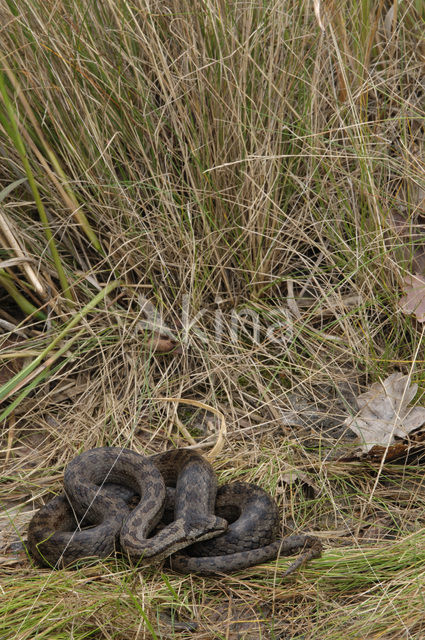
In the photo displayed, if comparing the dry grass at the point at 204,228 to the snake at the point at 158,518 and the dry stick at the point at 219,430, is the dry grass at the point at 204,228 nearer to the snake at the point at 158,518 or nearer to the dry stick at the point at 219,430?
the dry stick at the point at 219,430

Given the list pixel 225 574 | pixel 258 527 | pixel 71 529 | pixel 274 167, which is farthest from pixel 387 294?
pixel 71 529

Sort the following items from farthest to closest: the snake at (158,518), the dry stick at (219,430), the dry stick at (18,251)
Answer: the dry stick at (18,251), the dry stick at (219,430), the snake at (158,518)

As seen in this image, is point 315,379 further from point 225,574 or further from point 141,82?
point 141,82

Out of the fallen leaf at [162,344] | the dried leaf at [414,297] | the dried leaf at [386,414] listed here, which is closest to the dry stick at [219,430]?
the fallen leaf at [162,344]

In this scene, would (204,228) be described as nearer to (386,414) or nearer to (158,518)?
(386,414)

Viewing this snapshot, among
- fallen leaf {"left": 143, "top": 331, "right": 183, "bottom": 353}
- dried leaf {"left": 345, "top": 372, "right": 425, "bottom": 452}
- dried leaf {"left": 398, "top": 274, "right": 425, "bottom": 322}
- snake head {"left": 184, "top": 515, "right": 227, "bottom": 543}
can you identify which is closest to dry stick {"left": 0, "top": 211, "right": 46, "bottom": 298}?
fallen leaf {"left": 143, "top": 331, "right": 183, "bottom": 353}

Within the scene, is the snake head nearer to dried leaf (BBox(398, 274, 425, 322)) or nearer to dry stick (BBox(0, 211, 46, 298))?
dried leaf (BBox(398, 274, 425, 322))
